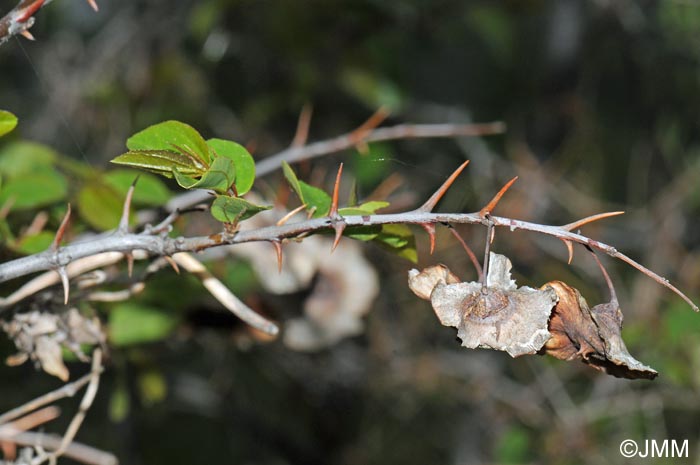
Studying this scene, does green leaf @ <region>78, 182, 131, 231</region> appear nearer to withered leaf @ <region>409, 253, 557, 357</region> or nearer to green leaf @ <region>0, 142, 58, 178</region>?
green leaf @ <region>0, 142, 58, 178</region>

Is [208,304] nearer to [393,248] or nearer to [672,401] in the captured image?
[393,248]

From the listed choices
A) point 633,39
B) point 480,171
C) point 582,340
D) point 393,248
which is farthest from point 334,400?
point 633,39

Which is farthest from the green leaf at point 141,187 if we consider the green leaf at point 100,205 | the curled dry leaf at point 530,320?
the curled dry leaf at point 530,320

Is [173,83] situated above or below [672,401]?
above

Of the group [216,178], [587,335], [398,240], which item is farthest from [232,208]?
[587,335]

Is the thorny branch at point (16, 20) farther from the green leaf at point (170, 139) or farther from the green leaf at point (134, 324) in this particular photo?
the green leaf at point (134, 324)

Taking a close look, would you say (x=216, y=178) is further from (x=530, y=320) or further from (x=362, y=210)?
(x=530, y=320)

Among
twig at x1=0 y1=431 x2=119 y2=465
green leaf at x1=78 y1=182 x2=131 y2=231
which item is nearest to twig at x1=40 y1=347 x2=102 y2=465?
twig at x1=0 y1=431 x2=119 y2=465
